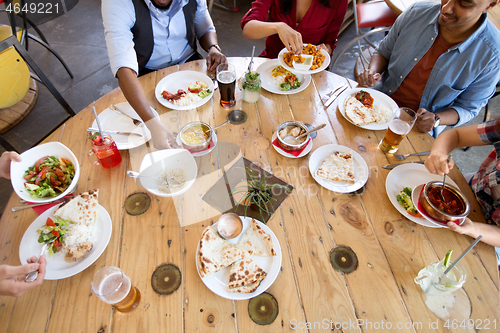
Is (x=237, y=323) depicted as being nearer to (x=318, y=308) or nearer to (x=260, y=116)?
(x=318, y=308)

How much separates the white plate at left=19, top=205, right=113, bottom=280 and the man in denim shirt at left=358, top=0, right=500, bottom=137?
1890mm

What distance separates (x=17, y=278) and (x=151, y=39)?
176 cm

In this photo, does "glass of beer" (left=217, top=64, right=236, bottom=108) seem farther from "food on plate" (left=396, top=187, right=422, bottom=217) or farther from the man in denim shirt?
"food on plate" (left=396, top=187, right=422, bottom=217)

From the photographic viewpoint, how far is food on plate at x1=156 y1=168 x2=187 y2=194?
4.27ft

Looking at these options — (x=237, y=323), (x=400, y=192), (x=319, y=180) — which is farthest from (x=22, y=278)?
(x=400, y=192)

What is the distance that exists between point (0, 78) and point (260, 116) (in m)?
2.64

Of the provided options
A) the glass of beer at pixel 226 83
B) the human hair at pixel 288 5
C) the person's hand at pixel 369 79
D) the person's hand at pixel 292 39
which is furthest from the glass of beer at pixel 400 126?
the human hair at pixel 288 5

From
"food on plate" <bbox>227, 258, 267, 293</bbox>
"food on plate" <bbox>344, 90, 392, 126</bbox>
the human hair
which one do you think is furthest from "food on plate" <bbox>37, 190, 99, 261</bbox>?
the human hair

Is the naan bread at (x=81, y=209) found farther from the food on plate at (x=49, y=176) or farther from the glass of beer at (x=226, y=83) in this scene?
the glass of beer at (x=226, y=83)

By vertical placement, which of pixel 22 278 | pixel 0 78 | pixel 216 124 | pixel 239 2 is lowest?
pixel 239 2

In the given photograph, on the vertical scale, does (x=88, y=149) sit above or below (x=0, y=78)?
above

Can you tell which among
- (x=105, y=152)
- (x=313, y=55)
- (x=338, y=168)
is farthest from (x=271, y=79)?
(x=105, y=152)

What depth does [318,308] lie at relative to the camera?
3.48 feet

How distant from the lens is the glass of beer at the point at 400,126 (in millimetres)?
1481
